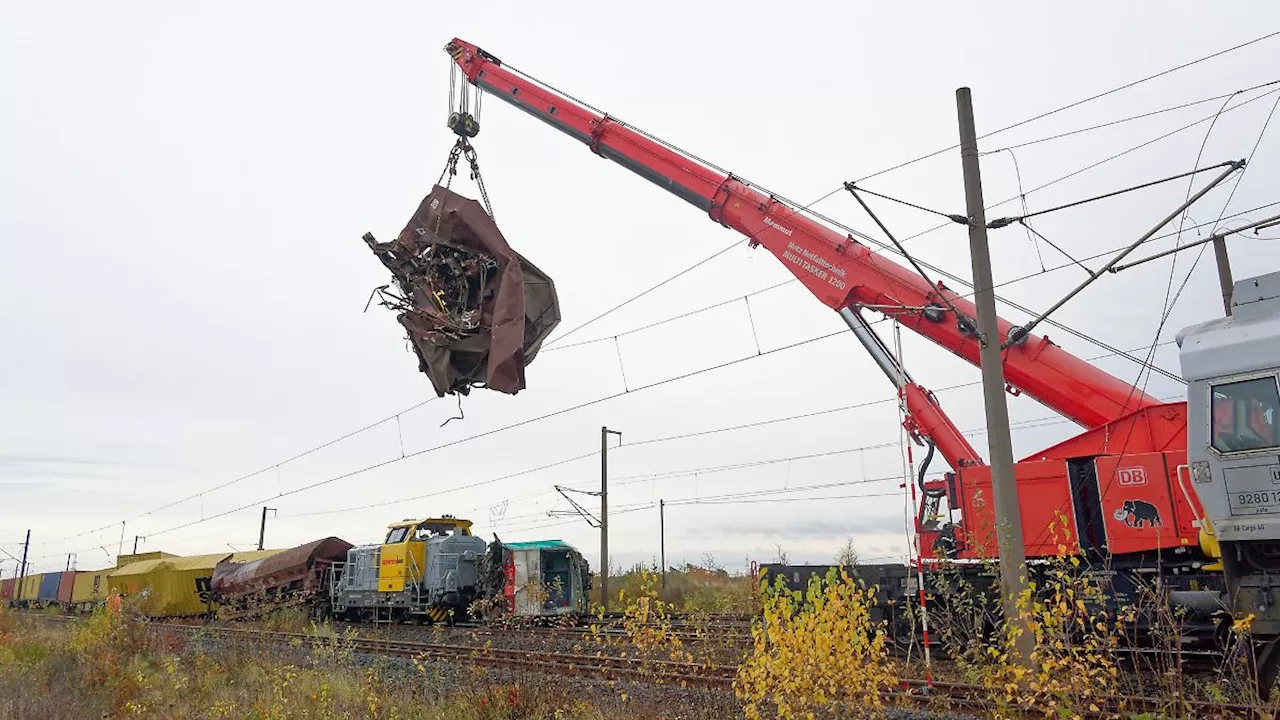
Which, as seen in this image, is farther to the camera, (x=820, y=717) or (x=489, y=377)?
(x=489, y=377)

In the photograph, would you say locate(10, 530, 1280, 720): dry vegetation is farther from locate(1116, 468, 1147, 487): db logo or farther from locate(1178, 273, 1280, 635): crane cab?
locate(1116, 468, 1147, 487): db logo

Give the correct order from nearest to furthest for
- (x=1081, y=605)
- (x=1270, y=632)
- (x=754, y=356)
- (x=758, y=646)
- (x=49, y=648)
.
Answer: (x=1081, y=605) < (x=758, y=646) < (x=1270, y=632) < (x=754, y=356) < (x=49, y=648)

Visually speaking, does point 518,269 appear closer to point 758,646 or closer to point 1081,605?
point 758,646

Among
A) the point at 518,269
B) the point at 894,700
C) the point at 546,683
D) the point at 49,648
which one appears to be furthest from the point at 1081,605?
the point at 49,648

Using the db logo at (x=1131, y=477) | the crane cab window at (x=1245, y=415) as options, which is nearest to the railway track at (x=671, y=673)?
the crane cab window at (x=1245, y=415)

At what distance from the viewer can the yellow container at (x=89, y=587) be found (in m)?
35.6

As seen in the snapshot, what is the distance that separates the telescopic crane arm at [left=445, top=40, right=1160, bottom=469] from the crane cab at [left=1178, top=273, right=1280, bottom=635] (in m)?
2.47

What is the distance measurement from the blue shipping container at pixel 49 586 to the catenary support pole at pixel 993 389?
172ft

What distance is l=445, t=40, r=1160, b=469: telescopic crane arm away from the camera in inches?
424

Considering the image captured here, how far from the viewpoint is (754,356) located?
13164mm

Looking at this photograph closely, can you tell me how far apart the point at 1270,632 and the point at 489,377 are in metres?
8.54

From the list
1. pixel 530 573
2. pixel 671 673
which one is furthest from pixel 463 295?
pixel 530 573

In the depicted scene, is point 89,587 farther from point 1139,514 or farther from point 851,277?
point 1139,514

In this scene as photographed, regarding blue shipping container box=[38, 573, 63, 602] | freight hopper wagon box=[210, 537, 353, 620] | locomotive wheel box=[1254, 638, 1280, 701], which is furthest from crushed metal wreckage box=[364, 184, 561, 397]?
blue shipping container box=[38, 573, 63, 602]
